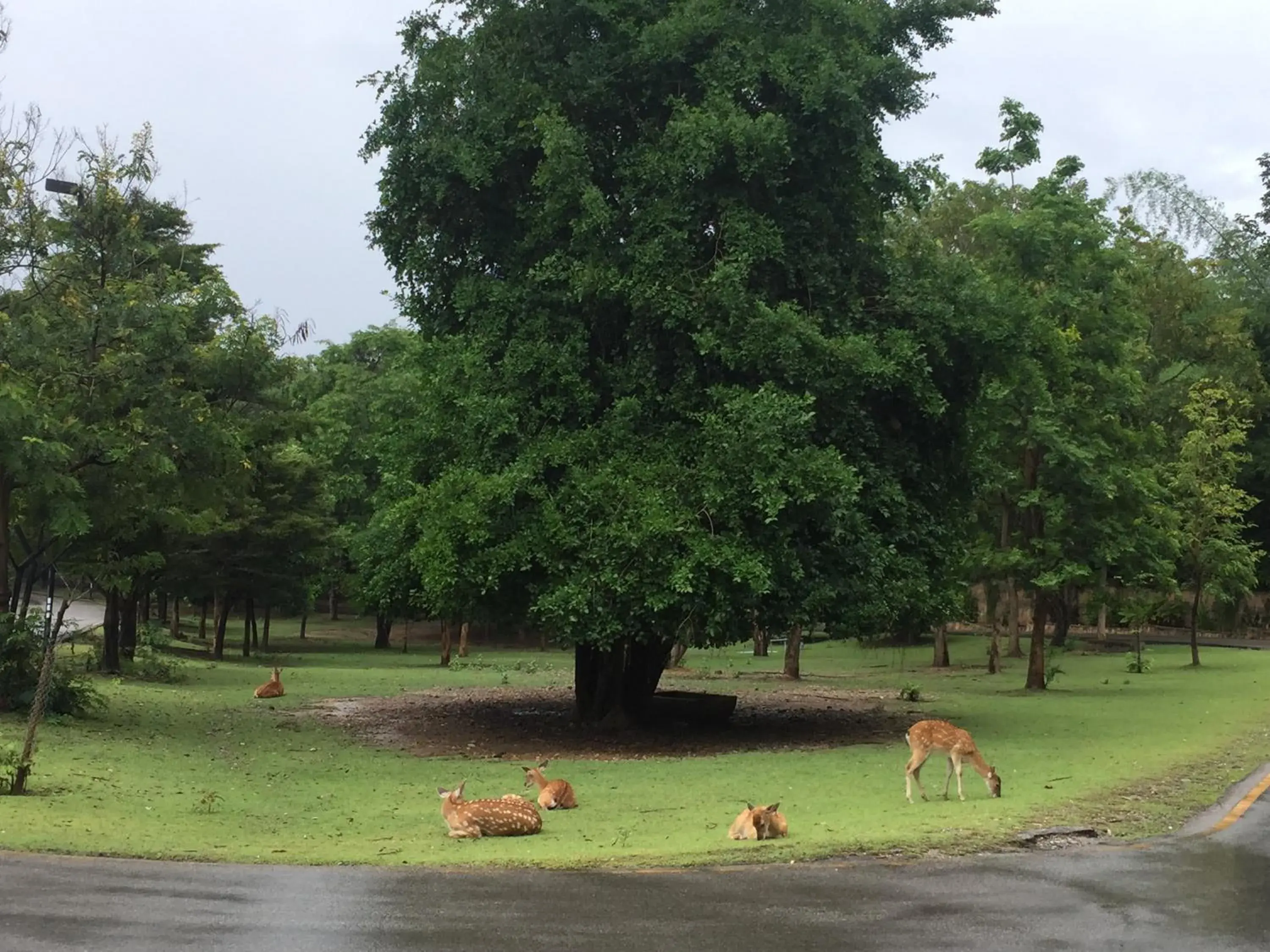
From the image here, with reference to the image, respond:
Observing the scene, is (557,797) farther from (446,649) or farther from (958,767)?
(446,649)

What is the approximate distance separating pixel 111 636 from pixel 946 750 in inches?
944

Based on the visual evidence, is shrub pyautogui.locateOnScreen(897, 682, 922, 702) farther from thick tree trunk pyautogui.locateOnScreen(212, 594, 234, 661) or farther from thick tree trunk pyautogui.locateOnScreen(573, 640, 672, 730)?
thick tree trunk pyautogui.locateOnScreen(212, 594, 234, 661)

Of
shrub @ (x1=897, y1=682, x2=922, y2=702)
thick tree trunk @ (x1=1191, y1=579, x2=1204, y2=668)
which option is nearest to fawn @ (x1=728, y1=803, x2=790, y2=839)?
shrub @ (x1=897, y1=682, x2=922, y2=702)

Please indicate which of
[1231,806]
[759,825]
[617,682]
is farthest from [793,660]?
[759,825]

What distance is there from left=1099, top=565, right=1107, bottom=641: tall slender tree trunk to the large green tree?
13685 mm

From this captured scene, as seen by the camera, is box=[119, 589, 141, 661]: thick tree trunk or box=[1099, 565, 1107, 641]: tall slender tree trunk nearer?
box=[119, 589, 141, 661]: thick tree trunk

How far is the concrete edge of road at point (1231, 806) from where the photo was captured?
12422mm

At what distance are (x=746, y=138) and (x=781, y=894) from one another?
525 inches

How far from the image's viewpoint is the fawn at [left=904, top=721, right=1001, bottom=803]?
13898 millimetres

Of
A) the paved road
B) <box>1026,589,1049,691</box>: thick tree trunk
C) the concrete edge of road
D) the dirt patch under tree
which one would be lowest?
the dirt patch under tree

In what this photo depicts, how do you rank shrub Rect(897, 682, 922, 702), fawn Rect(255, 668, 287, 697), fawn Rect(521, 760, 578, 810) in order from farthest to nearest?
shrub Rect(897, 682, 922, 702)
fawn Rect(255, 668, 287, 697)
fawn Rect(521, 760, 578, 810)

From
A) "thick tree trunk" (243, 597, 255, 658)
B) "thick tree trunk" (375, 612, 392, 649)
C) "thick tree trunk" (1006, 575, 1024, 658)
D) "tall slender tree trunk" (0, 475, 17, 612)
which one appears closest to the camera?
"tall slender tree trunk" (0, 475, 17, 612)

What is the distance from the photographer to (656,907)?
29.5 feet

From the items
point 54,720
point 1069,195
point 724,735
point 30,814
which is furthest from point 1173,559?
point 30,814
